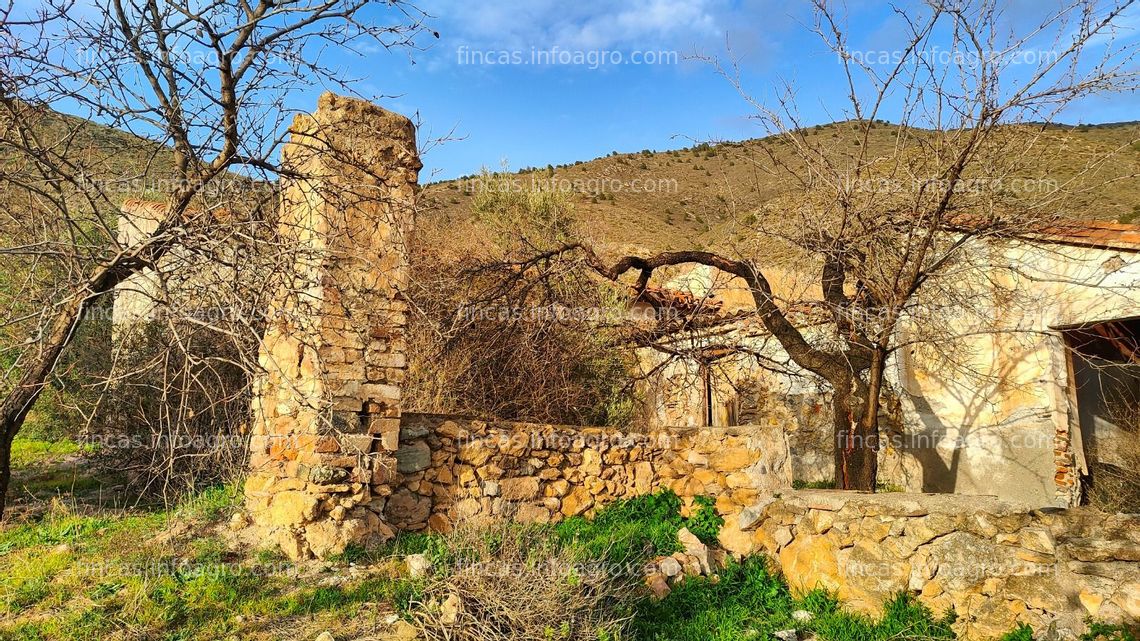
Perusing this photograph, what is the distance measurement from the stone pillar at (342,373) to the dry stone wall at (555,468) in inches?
13.8

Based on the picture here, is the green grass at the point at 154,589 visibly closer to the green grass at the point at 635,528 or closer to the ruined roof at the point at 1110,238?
the green grass at the point at 635,528

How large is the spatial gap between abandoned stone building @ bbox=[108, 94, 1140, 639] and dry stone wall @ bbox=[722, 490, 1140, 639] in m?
0.01

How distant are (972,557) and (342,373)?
5.04 meters

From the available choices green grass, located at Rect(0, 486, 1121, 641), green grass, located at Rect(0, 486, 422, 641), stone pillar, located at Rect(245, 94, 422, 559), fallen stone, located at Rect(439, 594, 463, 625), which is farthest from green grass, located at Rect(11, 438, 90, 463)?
fallen stone, located at Rect(439, 594, 463, 625)

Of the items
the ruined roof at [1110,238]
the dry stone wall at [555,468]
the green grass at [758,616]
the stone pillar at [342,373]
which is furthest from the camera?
the ruined roof at [1110,238]

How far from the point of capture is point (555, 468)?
7.34m

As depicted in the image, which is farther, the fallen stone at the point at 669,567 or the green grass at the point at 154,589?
the fallen stone at the point at 669,567

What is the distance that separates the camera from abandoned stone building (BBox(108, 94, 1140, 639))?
448 cm

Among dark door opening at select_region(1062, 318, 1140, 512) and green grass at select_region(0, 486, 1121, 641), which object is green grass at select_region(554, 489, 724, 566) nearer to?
green grass at select_region(0, 486, 1121, 641)

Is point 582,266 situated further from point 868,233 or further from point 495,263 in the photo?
point 868,233

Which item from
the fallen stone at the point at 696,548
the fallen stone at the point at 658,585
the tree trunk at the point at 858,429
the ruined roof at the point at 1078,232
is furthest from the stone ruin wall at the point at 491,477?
the ruined roof at the point at 1078,232

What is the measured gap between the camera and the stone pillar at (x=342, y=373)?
5812 millimetres

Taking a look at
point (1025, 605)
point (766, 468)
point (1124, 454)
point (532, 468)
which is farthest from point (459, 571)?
point (1124, 454)

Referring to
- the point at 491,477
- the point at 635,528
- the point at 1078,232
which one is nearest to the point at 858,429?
the point at 635,528
